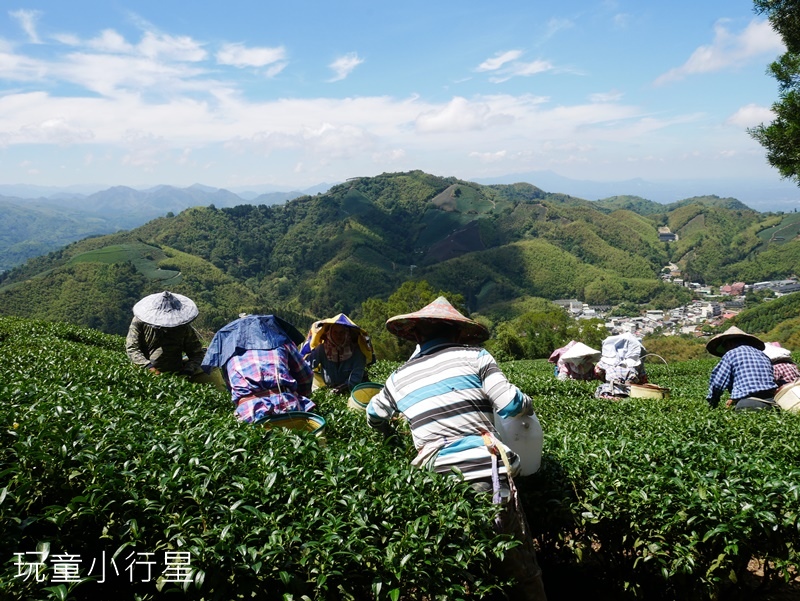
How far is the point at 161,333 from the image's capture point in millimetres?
5996

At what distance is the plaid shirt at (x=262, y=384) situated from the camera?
4266 mm

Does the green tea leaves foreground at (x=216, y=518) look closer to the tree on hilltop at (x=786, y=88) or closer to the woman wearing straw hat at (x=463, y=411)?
the woman wearing straw hat at (x=463, y=411)

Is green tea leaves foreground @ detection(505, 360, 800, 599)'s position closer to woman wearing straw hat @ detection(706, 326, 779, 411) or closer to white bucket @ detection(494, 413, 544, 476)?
white bucket @ detection(494, 413, 544, 476)

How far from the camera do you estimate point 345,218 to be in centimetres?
15462

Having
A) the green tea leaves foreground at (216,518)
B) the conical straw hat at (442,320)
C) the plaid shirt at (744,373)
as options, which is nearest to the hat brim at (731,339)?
the plaid shirt at (744,373)

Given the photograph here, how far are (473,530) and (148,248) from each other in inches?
4852

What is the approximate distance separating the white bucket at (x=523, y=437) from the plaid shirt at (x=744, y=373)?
408 centimetres

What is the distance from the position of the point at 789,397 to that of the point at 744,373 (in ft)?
1.62

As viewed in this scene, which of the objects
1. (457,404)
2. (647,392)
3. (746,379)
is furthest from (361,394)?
(647,392)

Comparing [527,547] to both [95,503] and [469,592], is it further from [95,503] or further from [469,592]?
[95,503]

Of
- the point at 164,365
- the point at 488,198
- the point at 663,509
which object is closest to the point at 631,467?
the point at 663,509

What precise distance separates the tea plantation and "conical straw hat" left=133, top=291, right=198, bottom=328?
5.11 feet

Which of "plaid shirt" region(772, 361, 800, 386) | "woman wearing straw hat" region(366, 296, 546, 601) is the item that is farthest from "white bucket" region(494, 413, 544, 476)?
"plaid shirt" region(772, 361, 800, 386)

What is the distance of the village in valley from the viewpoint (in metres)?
85.4
